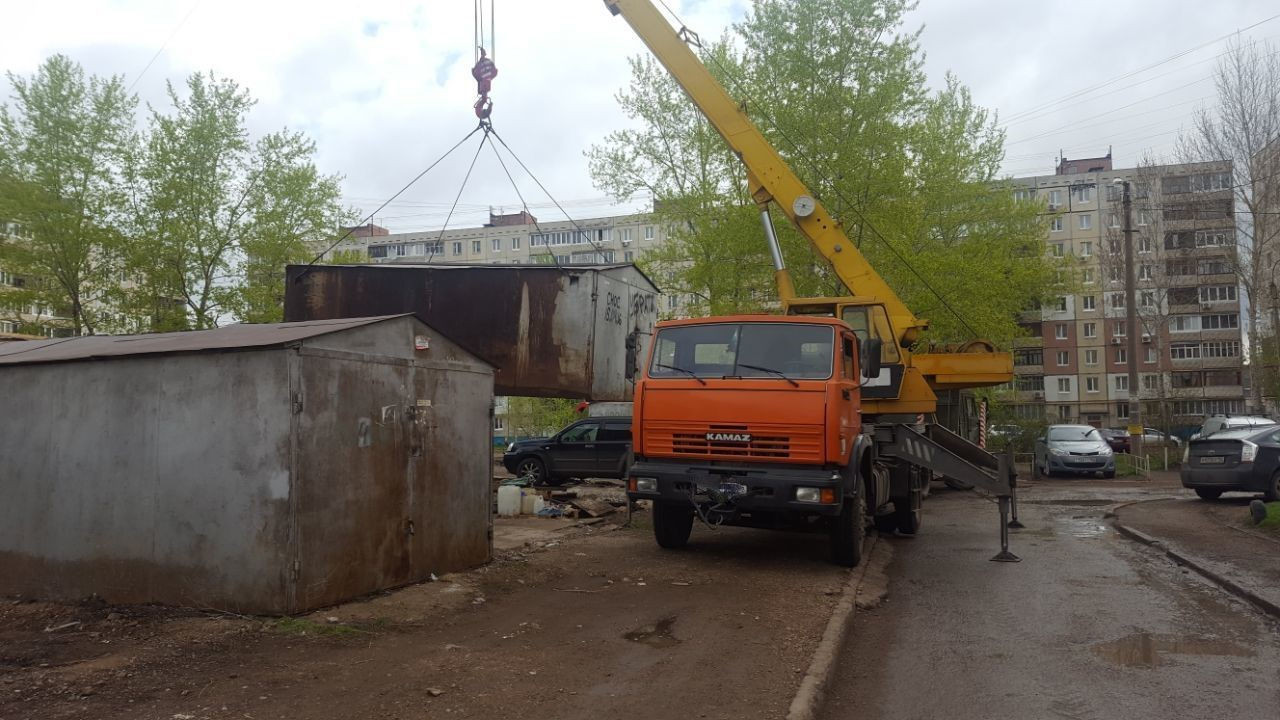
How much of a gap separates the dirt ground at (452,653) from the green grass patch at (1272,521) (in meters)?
6.80

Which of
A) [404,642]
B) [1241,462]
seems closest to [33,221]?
[404,642]

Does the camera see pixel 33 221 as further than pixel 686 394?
Yes

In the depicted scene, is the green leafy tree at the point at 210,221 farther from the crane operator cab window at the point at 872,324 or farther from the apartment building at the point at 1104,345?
the apartment building at the point at 1104,345

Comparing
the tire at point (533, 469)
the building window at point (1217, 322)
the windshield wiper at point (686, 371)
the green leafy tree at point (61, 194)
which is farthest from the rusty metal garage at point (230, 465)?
the building window at point (1217, 322)

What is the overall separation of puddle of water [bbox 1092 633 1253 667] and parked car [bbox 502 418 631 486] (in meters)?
14.4

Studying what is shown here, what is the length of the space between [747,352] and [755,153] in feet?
20.8

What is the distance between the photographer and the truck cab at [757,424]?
8766mm

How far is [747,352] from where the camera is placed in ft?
30.9

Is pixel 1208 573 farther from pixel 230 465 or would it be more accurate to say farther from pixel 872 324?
pixel 230 465

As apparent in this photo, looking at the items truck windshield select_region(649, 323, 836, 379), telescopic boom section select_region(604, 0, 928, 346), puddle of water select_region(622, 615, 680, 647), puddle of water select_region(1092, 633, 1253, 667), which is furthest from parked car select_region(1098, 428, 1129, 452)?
puddle of water select_region(622, 615, 680, 647)

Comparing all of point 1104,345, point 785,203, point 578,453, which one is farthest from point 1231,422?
point 1104,345

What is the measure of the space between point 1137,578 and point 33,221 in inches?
1117

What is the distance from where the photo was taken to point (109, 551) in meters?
6.94

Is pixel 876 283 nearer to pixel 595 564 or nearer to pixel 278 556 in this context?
pixel 595 564
